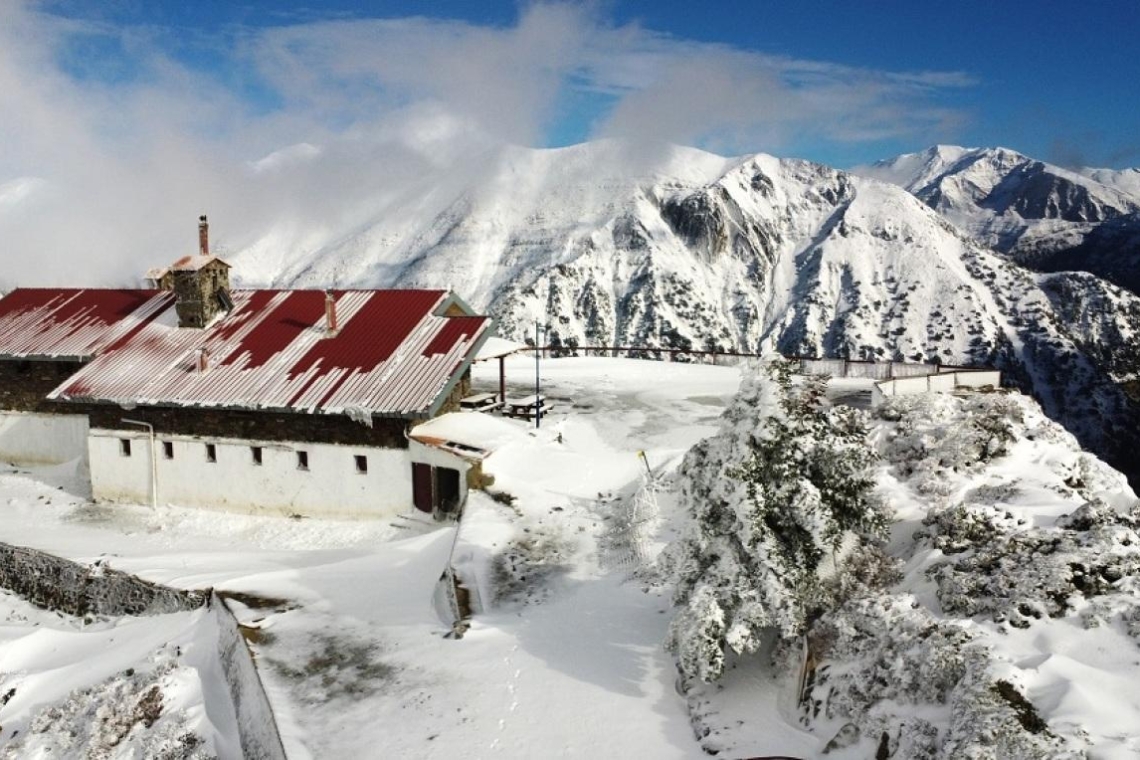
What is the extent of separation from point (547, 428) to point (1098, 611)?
18.9 meters

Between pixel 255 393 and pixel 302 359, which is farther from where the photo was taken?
pixel 302 359

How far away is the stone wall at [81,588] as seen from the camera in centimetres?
1831

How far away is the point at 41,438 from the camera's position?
1170 inches

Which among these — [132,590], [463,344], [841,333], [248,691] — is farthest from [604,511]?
[841,333]

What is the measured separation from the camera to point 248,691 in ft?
43.0

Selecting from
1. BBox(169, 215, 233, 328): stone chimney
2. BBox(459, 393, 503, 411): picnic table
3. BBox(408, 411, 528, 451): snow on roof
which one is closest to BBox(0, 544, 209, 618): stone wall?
BBox(408, 411, 528, 451): snow on roof

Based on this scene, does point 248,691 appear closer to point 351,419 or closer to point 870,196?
point 351,419

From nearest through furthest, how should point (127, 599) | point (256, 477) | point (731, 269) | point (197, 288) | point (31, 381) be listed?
point (127, 599) → point (256, 477) → point (197, 288) → point (31, 381) → point (731, 269)

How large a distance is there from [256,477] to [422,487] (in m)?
5.95

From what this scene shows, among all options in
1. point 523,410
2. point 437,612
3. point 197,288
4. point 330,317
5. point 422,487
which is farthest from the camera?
point 523,410

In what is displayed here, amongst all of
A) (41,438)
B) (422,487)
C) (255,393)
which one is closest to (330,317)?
(255,393)

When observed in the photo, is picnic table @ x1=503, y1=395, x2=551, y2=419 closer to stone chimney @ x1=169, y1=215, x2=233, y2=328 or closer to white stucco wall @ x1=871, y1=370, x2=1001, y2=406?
stone chimney @ x1=169, y1=215, x2=233, y2=328

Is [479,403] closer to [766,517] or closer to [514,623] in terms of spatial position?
[514,623]

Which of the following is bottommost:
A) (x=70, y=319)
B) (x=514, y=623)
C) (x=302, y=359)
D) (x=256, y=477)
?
(x=514, y=623)
